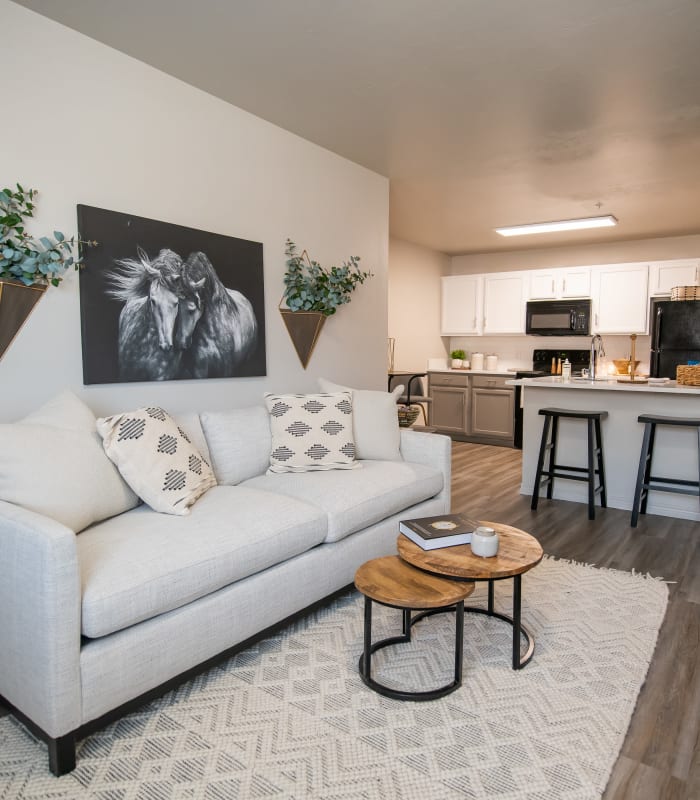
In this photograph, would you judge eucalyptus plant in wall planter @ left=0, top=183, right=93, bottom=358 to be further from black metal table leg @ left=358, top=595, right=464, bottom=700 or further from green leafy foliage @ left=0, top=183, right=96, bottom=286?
black metal table leg @ left=358, top=595, right=464, bottom=700

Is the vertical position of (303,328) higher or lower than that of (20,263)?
lower

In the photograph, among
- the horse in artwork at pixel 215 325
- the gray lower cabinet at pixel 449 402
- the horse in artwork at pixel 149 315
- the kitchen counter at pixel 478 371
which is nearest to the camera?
the horse in artwork at pixel 149 315

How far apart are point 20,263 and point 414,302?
Result: 534 centimetres

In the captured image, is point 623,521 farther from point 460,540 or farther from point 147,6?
point 147,6

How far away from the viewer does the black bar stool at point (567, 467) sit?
407 centimetres

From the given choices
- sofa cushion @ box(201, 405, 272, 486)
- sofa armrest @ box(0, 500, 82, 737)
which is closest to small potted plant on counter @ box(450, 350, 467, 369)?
sofa cushion @ box(201, 405, 272, 486)

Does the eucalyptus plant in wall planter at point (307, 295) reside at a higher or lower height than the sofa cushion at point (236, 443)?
higher

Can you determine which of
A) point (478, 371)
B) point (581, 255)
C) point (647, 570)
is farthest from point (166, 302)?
point (581, 255)

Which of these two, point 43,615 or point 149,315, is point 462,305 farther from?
point 43,615

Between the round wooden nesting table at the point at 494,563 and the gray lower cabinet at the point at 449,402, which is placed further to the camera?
the gray lower cabinet at the point at 449,402

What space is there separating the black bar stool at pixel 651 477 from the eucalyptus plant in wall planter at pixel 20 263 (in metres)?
3.63

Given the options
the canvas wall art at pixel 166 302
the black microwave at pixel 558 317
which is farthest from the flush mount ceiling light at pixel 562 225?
the canvas wall art at pixel 166 302

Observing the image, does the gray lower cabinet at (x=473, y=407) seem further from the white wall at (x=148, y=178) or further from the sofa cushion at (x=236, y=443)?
the sofa cushion at (x=236, y=443)

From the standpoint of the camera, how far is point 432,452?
3316 millimetres
